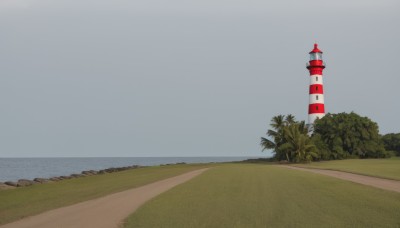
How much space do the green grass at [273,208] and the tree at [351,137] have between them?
45.4 meters

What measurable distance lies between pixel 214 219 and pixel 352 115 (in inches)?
2330

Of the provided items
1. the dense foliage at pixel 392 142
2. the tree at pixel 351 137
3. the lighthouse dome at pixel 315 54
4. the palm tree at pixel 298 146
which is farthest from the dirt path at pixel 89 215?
the dense foliage at pixel 392 142

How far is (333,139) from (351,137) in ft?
8.47

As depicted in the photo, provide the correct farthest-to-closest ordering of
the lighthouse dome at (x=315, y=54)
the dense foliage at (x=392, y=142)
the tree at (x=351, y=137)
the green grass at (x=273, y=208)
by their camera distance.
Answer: the dense foliage at (x=392, y=142)
the lighthouse dome at (x=315, y=54)
the tree at (x=351, y=137)
the green grass at (x=273, y=208)

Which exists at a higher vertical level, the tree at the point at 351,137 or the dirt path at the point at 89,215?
the tree at the point at 351,137

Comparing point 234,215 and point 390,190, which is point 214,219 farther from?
point 390,190

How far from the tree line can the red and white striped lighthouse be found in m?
1.59

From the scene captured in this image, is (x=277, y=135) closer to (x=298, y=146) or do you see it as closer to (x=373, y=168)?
(x=298, y=146)

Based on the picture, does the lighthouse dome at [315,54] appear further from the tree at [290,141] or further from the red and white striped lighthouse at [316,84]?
the tree at [290,141]

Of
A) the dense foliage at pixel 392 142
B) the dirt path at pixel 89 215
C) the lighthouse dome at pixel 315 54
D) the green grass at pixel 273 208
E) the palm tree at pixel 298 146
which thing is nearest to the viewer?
the green grass at pixel 273 208

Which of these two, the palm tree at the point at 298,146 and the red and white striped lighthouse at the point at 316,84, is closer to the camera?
the palm tree at the point at 298,146

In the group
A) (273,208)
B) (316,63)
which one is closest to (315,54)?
(316,63)

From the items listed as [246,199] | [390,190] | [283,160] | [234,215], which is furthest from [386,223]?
[283,160]

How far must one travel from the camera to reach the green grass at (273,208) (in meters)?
14.0
